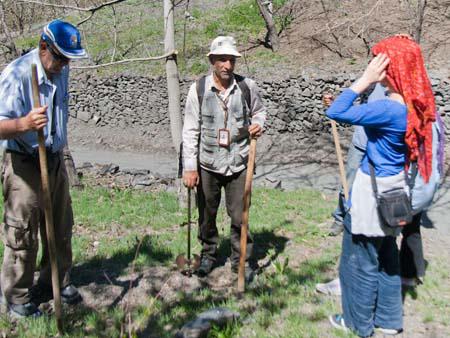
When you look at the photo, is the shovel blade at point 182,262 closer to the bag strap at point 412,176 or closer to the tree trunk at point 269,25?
the bag strap at point 412,176

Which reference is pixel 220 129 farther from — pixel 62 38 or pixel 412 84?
pixel 412 84

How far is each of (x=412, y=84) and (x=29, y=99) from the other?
2.49m

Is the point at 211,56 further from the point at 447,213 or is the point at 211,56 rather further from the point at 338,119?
the point at 447,213

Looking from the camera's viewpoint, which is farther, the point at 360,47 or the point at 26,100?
the point at 360,47

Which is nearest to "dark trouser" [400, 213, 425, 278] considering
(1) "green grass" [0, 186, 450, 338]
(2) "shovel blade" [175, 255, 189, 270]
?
(1) "green grass" [0, 186, 450, 338]

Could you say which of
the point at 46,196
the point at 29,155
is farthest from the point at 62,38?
the point at 46,196

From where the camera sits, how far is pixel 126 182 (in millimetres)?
9898

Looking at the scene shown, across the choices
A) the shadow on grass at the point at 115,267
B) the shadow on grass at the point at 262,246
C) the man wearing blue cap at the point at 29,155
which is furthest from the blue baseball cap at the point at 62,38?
the shadow on grass at the point at 262,246

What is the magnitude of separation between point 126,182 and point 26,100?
660cm

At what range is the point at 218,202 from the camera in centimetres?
434

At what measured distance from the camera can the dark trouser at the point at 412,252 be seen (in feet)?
13.1

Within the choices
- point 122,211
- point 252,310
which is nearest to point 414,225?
point 252,310

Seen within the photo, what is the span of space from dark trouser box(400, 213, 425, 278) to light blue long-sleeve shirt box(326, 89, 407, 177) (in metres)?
1.12

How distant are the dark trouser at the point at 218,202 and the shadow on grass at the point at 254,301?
15.5 inches
